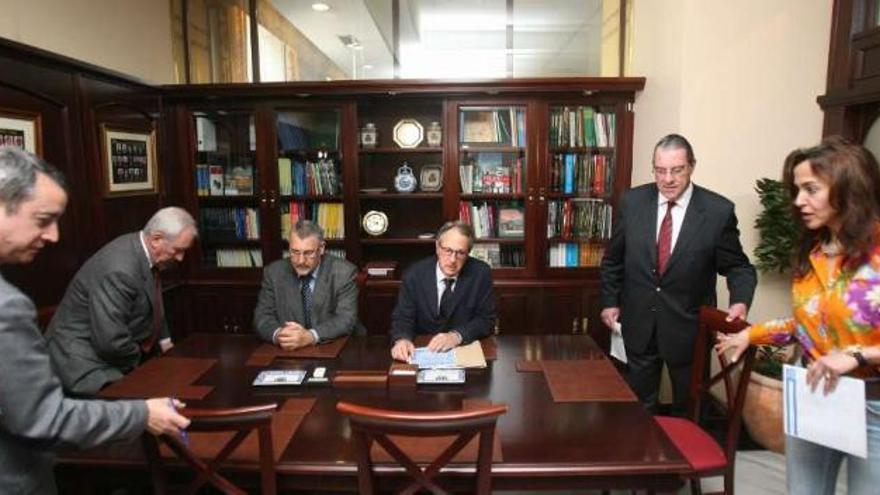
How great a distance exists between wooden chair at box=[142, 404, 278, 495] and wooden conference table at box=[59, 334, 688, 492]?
2.2 inches

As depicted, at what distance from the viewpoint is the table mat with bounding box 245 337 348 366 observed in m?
2.01

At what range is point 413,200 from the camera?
3842mm

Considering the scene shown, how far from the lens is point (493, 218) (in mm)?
3717

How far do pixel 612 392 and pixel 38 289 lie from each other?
8.12ft

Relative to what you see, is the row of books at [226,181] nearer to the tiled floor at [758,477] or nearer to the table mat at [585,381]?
the table mat at [585,381]

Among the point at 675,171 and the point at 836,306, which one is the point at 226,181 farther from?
the point at 836,306

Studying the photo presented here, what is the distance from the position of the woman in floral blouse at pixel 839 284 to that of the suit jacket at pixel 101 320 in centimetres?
217

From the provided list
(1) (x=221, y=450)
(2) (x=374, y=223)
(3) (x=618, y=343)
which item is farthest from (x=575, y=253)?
(1) (x=221, y=450)

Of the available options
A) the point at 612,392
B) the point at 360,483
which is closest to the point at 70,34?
the point at 360,483

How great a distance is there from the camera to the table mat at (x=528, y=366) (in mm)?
1879

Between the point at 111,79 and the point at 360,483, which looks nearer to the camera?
the point at 360,483

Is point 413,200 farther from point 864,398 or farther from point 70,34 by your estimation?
point 864,398

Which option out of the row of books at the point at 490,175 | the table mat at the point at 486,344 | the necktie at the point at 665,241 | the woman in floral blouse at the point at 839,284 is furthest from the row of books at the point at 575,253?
the woman in floral blouse at the point at 839,284

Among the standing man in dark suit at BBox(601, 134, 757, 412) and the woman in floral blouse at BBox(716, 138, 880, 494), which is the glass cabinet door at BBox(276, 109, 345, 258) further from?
the woman in floral blouse at BBox(716, 138, 880, 494)
